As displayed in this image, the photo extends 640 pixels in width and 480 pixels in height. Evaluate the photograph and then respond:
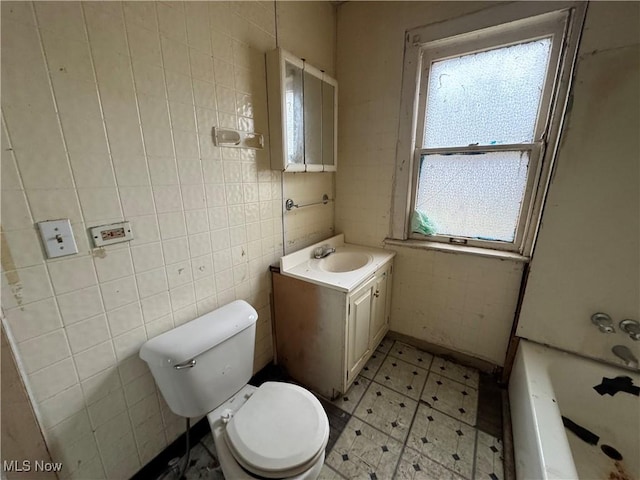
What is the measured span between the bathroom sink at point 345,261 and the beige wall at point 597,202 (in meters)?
0.97

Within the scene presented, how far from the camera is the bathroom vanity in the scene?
141 cm

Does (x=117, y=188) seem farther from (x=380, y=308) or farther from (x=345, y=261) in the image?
(x=380, y=308)

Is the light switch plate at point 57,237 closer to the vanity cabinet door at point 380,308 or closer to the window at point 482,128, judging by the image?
the vanity cabinet door at point 380,308

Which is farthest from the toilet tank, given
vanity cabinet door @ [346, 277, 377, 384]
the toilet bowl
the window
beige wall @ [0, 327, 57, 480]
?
the window

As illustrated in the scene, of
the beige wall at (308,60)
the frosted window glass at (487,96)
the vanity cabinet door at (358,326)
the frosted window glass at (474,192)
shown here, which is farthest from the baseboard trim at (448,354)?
the frosted window glass at (487,96)

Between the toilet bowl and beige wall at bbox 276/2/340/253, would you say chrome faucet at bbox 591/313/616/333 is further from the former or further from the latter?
beige wall at bbox 276/2/340/253

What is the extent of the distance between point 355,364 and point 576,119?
1669mm

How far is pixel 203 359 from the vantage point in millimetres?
1024

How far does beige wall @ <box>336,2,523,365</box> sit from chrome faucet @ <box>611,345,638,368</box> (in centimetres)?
43

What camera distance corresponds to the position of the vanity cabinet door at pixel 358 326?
143 cm

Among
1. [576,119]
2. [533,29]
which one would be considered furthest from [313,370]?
[533,29]

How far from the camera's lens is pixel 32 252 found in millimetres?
764

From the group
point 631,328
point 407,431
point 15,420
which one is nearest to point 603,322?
point 631,328

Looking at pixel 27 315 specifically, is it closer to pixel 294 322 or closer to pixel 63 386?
pixel 63 386
